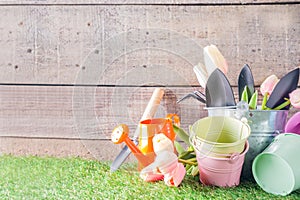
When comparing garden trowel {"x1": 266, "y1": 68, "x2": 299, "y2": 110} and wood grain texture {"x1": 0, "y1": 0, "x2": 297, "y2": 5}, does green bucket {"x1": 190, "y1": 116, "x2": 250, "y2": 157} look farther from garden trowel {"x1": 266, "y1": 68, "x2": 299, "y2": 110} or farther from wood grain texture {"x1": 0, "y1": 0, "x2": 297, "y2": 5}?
wood grain texture {"x1": 0, "y1": 0, "x2": 297, "y2": 5}

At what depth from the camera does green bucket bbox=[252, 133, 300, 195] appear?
0.85 m

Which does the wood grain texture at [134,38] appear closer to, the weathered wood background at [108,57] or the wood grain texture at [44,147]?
the weathered wood background at [108,57]

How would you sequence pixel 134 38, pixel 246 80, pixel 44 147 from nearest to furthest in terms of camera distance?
1. pixel 246 80
2. pixel 134 38
3. pixel 44 147

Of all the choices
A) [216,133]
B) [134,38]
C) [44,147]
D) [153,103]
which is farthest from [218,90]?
[44,147]

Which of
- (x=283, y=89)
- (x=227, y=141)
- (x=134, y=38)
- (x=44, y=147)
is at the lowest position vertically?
(x=44, y=147)

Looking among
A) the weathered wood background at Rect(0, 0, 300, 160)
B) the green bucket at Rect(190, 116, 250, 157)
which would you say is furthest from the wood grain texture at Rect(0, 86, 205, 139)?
the green bucket at Rect(190, 116, 250, 157)

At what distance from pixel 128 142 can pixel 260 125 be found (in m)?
0.30

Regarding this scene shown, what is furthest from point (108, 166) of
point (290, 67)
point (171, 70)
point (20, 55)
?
point (290, 67)

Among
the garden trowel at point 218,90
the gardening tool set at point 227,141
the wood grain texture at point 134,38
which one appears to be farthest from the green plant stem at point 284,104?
the wood grain texture at point 134,38

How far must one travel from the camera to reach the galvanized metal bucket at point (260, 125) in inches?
36.1

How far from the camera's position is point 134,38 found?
3.69 ft

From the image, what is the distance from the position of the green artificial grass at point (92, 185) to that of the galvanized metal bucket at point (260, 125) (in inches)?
3.3

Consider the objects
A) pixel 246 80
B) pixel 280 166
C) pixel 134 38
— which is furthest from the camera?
pixel 134 38

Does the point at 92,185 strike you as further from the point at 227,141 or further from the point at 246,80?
the point at 246,80
